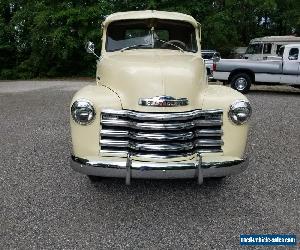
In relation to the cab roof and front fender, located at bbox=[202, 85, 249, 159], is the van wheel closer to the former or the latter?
the cab roof

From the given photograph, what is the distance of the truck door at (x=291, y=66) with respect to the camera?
526 inches

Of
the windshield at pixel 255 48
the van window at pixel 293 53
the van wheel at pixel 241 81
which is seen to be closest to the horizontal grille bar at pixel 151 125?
the van wheel at pixel 241 81

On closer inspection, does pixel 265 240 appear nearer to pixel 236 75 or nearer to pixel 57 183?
pixel 57 183

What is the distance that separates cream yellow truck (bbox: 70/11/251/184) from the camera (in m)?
3.88

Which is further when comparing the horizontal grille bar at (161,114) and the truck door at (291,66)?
the truck door at (291,66)

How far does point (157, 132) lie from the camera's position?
3949 millimetres

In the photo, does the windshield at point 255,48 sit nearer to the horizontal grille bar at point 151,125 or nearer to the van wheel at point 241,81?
the van wheel at point 241,81

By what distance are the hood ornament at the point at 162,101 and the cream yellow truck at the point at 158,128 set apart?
0.03 feet

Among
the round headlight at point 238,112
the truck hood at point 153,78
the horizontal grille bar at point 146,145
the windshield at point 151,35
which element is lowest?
the horizontal grille bar at point 146,145

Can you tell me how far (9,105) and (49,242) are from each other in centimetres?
892

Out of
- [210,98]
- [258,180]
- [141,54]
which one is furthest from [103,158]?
[258,180]

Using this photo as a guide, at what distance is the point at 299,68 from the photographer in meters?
13.3

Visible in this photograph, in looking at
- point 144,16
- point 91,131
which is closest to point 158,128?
point 91,131

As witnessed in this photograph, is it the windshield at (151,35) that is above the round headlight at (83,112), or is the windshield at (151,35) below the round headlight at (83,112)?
above
